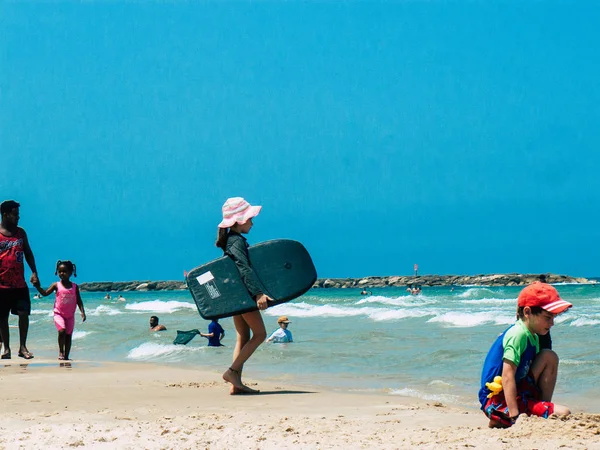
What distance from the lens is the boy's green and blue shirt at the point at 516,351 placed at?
4664 millimetres

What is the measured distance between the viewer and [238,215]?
6691 millimetres

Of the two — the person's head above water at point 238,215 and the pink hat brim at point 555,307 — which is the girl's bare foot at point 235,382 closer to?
the person's head above water at point 238,215

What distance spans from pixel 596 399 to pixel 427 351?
4852mm

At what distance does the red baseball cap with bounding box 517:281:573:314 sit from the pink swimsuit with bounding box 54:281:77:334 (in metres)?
7.28

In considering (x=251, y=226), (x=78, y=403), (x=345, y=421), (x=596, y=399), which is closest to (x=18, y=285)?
(x=78, y=403)

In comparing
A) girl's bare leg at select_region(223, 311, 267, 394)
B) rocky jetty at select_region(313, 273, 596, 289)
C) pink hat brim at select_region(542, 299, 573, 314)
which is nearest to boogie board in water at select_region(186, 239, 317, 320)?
girl's bare leg at select_region(223, 311, 267, 394)

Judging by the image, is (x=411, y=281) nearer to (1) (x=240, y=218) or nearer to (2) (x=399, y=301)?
(2) (x=399, y=301)

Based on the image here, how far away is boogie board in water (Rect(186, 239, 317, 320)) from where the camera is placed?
6668 mm

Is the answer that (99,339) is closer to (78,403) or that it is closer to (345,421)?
(78,403)

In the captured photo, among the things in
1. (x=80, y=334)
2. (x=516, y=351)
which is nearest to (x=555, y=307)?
(x=516, y=351)

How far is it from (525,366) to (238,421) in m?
1.85

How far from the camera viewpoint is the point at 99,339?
56.0ft

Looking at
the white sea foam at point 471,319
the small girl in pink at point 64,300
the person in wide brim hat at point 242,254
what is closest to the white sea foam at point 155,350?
the small girl in pink at point 64,300

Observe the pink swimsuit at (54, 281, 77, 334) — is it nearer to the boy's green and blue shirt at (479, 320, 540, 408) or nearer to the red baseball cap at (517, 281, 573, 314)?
the boy's green and blue shirt at (479, 320, 540, 408)
